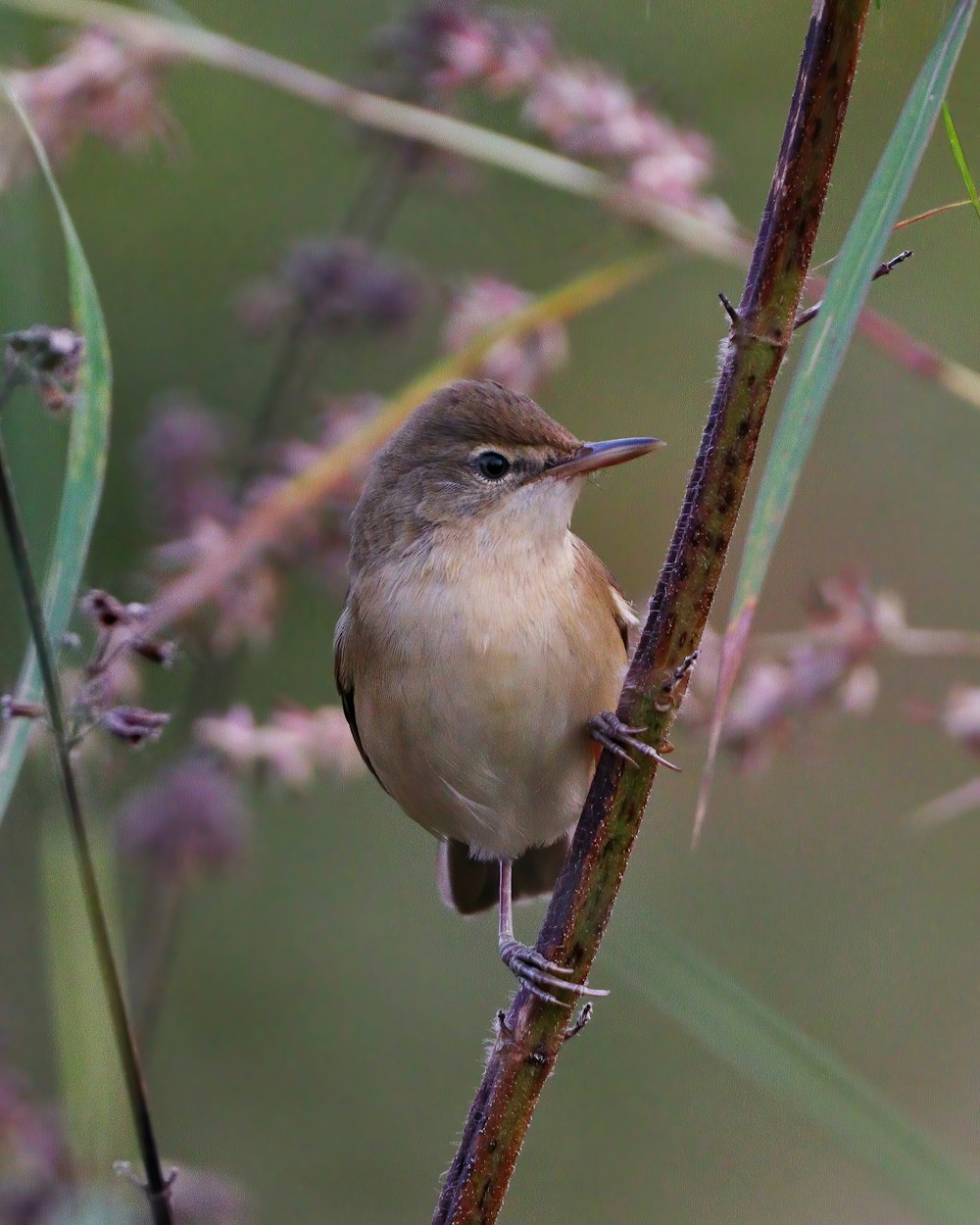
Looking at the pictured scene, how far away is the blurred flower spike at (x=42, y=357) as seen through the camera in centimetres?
133

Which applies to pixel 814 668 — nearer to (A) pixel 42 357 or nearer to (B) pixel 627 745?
(B) pixel 627 745

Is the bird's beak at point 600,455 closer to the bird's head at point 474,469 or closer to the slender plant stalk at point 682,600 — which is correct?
the bird's head at point 474,469

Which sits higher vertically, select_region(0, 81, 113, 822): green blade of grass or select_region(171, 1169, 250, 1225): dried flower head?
select_region(0, 81, 113, 822): green blade of grass

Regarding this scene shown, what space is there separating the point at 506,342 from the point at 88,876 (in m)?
1.21

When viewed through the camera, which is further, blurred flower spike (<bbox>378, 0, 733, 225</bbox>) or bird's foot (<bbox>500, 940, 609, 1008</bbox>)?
blurred flower spike (<bbox>378, 0, 733, 225</bbox>)

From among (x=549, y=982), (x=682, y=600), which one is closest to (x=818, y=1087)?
(x=549, y=982)

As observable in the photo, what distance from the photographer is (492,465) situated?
2.40 metres

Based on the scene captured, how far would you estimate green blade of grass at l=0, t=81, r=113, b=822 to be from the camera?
129cm

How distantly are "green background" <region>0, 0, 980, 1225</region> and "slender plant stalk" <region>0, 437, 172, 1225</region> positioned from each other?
11.0 ft

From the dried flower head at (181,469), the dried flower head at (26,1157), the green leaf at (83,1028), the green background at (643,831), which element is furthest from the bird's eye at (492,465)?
the green background at (643,831)

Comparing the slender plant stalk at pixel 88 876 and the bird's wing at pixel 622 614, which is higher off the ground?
the bird's wing at pixel 622 614

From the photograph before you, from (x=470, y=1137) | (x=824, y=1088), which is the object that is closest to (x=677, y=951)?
(x=824, y=1088)

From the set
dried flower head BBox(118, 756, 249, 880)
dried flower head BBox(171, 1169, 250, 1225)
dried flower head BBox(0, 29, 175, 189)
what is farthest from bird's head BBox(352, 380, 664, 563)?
dried flower head BBox(171, 1169, 250, 1225)

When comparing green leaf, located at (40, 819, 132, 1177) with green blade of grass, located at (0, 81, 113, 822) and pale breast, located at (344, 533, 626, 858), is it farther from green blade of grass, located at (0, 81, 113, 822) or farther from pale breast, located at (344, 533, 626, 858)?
pale breast, located at (344, 533, 626, 858)
